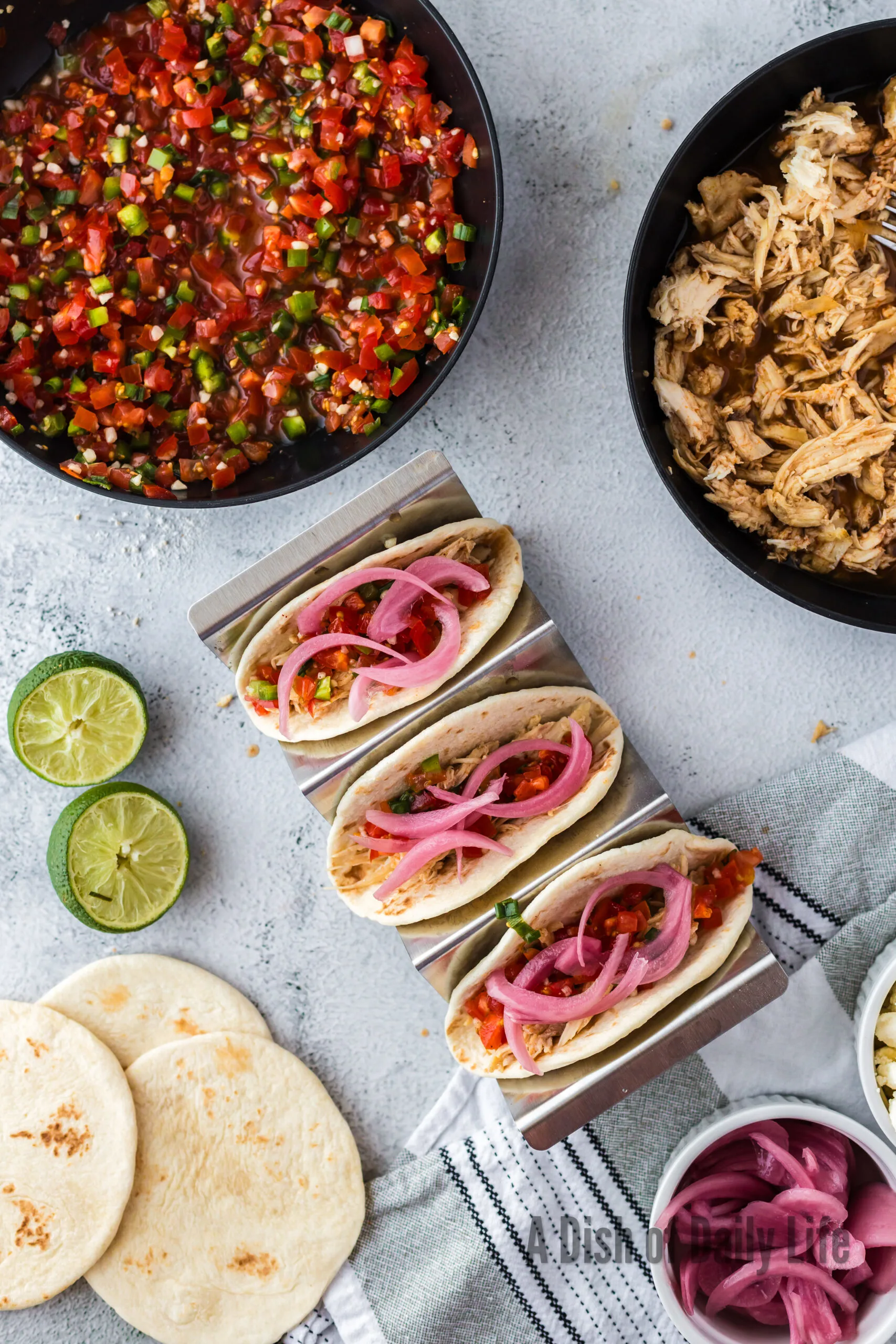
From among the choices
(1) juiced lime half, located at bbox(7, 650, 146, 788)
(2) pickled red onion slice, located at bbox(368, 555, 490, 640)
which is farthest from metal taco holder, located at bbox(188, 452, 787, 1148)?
(1) juiced lime half, located at bbox(7, 650, 146, 788)

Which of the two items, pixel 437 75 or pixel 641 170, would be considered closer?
pixel 437 75

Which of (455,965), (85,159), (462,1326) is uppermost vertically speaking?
(85,159)

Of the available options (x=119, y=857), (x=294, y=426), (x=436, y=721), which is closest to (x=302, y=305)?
(x=294, y=426)

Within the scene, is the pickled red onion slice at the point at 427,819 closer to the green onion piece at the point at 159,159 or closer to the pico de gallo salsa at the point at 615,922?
the pico de gallo salsa at the point at 615,922

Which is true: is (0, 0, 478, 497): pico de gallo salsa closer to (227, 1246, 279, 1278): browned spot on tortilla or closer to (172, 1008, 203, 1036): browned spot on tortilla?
(172, 1008, 203, 1036): browned spot on tortilla

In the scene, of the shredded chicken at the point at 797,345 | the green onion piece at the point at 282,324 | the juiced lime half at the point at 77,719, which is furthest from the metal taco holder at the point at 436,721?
the shredded chicken at the point at 797,345

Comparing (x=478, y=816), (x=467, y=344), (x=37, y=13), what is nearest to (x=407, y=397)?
(x=467, y=344)

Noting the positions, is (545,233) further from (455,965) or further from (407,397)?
(455,965)

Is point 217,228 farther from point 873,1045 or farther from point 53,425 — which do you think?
point 873,1045
